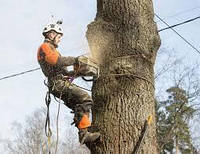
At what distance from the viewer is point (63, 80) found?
4.02 meters

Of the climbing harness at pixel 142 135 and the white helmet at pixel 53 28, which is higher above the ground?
the white helmet at pixel 53 28

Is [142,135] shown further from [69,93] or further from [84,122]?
[69,93]

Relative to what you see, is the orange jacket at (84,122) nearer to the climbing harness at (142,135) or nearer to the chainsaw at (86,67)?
the chainsaw at (86,67)

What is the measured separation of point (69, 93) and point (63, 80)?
180mm

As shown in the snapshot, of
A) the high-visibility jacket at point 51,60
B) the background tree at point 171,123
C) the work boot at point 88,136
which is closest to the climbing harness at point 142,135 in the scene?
the work boot at point 88,136

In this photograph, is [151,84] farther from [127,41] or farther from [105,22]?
[105,22]

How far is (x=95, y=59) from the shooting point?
12.6 feet

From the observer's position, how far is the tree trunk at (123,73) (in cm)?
346

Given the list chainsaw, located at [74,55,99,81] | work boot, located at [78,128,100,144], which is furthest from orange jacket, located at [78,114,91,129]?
chainsaw, located at [74,55,99,81]

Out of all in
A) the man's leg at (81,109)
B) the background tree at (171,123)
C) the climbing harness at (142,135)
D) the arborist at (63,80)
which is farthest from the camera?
the background tree at (171,123)

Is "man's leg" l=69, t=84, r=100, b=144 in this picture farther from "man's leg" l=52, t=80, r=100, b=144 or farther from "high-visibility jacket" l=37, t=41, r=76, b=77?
"high-visibility jacket" l=37, t=41, r=76, b=77

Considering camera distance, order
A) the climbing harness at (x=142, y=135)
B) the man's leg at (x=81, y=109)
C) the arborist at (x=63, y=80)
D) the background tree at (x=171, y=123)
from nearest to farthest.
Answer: the climbing harness at (x=142, y=135), the man's leg at (x=81, y=109), the arborist at (x=63, y=80), the background tree at (x=171, y=123)

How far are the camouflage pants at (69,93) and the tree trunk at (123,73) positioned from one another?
0.13 metres

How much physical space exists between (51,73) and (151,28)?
114 cm
